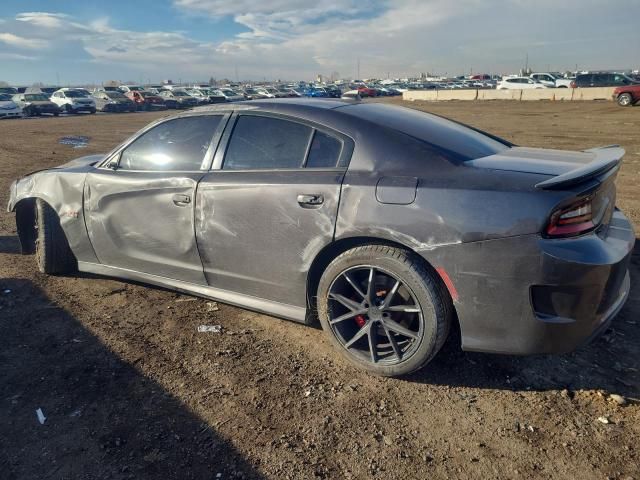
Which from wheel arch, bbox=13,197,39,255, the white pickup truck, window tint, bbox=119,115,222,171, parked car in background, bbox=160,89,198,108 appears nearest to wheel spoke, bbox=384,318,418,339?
window tint, bbox=119,115,222,171

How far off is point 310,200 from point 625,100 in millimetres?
29002

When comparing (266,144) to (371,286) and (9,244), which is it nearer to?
(371,286)

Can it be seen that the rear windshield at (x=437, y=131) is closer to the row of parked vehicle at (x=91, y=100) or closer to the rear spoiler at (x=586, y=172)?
the rear spoiler at (x=586, y=172)

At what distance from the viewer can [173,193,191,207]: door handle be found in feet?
11.2

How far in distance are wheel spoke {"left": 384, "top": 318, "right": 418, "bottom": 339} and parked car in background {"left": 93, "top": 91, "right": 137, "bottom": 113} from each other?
37106 mm

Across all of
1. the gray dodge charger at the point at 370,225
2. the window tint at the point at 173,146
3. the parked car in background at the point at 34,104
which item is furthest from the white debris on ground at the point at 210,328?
the parked car in background at the point at 34,104

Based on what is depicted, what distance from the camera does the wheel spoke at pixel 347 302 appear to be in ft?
9.56

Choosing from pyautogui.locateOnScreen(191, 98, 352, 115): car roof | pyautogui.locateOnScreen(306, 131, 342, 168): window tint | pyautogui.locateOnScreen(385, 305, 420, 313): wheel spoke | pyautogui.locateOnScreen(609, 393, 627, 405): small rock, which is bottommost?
pyautogui.locateOnScreen(609, 393, 627, 405): small rock

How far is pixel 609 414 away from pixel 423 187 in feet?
5.10

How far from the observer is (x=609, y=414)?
2.53 m

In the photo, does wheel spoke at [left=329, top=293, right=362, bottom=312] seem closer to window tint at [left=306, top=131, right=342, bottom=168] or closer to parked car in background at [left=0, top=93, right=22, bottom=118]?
window tint at [left=306, top=131, right=342, bottom=168]

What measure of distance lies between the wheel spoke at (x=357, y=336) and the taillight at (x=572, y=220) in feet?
3.85

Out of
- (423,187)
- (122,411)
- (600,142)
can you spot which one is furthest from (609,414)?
(600,142)

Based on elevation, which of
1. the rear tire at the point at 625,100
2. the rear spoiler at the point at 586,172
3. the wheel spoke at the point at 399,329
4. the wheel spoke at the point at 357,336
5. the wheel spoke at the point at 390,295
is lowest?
the wheel spoke at the point at 357,336
